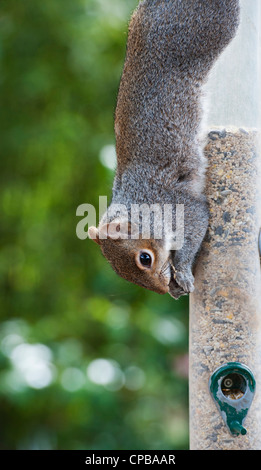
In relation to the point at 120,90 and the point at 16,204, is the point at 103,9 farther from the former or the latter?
the point at 120,90

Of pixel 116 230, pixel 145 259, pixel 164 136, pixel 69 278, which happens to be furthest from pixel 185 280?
pixel 69 278

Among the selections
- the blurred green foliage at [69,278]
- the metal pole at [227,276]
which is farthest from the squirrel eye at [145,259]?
the blurred green foliage at [69,278]

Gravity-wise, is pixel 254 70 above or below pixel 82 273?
below

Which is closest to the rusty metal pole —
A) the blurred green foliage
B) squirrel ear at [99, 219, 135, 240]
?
squirrel ear at [99, 219, 135, 240]

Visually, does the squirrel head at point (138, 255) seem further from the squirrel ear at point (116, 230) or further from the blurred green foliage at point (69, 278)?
the blurred green foliage at point (69, 278)

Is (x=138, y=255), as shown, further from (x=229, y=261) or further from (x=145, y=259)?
(x=229, y=261)

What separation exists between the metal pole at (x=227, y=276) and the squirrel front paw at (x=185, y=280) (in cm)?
11

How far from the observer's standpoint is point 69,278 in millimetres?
4188

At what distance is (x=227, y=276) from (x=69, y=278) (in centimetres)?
215

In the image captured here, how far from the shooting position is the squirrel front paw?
6.73 feet

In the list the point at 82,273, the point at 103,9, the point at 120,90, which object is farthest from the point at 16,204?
the point at 120,90

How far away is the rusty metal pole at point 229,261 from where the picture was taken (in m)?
2.11
